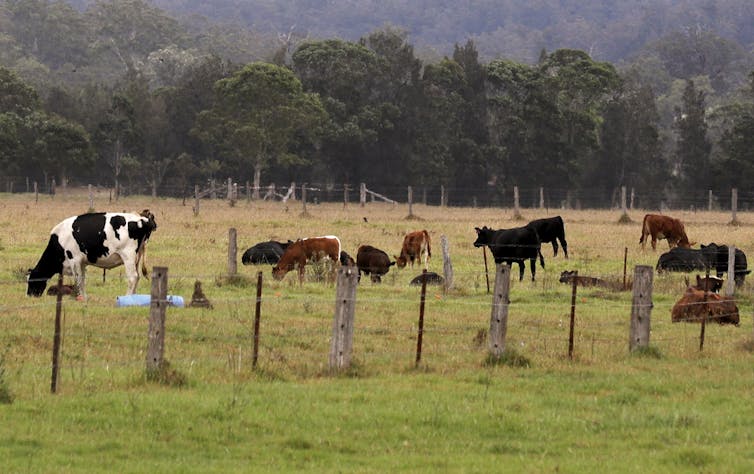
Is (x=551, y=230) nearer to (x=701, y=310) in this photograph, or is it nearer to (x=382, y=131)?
(x=701, y=310)

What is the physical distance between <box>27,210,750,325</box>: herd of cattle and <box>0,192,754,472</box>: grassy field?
51 centimetres

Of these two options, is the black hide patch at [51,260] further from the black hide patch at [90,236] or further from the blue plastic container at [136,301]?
the blue plastic container at [136,301]

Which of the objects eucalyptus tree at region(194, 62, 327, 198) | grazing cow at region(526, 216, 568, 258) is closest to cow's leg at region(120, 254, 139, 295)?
grazing cow at region(526, 216, 568, 258)

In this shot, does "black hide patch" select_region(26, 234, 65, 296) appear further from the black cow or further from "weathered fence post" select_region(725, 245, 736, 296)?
the black cow

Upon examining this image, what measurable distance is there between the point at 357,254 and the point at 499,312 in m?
11.9

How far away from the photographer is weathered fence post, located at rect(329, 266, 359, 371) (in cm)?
1397

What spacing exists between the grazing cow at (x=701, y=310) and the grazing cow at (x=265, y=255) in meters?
10.7

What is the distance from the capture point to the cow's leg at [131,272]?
67.6ft

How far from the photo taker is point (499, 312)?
15.0 metres

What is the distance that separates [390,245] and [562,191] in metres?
43.9

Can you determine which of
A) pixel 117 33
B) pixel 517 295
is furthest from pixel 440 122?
pixel 117 33

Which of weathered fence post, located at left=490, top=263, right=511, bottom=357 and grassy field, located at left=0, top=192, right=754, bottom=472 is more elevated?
weathered fence post, located at left=490, top=263, right=511, bottom=357

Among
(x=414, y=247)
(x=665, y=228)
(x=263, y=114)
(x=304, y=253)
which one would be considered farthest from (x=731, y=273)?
(x=263, y=114)

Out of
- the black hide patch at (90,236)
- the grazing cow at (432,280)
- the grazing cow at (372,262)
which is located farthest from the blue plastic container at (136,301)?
the grazing cow at (372,262)
